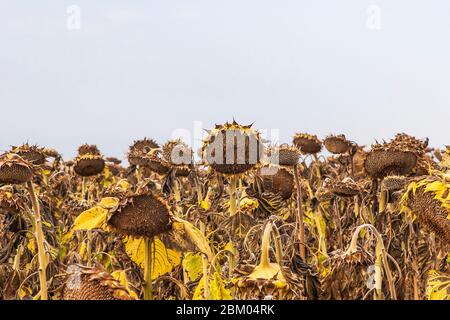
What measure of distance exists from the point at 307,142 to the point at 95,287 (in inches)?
263

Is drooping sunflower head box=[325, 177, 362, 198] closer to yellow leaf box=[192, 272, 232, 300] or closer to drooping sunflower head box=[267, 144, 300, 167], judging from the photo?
drooping sunflower head box=[267, 144, 300, 167]

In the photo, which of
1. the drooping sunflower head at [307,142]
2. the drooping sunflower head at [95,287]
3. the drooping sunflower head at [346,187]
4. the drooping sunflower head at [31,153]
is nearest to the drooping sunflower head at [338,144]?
the drooping sunflower head at [307,142]

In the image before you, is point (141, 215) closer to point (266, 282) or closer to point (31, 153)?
point (266, 282)

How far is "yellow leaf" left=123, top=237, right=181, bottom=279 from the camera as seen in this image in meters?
3.21

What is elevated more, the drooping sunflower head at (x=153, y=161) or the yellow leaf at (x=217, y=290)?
the drooping sunflower head at (x=153, y=161)

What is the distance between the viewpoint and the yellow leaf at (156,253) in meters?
3.21

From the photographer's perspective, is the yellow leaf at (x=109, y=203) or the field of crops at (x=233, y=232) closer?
the field of crops at (x=233, y=232)

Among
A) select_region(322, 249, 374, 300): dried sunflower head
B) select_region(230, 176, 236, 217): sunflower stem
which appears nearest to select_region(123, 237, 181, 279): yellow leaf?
select_region(322, 249, 374, 300): dried sunflower head

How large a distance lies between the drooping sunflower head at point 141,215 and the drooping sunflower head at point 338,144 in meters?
5.61

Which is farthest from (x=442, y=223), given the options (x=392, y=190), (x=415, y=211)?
(x=392, y=190)

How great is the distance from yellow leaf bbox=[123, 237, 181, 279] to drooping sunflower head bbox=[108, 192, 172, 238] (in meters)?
0.24

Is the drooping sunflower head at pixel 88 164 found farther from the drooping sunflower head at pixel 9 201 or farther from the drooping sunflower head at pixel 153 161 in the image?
the drooping sunflower head at pixel 9 201
